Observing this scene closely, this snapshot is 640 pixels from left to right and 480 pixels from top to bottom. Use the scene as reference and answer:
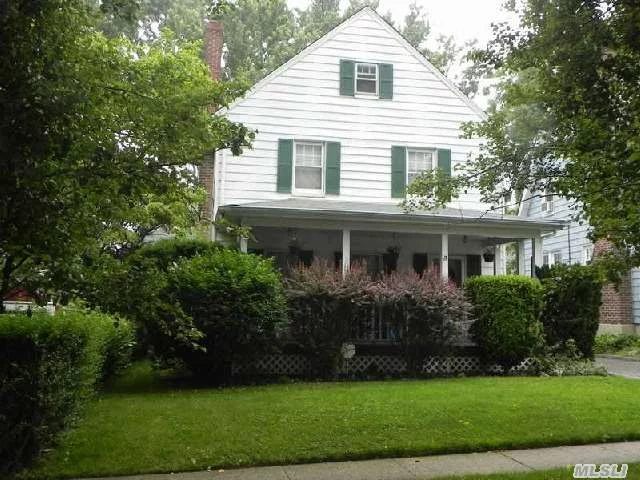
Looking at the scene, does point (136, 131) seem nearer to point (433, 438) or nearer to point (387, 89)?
point (433, 438)

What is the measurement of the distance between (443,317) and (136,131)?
796 centimetres

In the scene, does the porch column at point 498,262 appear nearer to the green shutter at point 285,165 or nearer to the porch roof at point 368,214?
the porch roof at point 368,214

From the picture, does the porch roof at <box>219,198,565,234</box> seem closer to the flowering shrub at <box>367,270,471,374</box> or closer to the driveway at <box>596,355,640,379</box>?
the flowering shrub at <box>367,270,471,374</box>

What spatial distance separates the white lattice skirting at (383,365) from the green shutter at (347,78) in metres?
7.61

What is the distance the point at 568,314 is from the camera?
12.6 meters

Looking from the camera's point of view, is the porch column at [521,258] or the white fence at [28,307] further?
the porch column at [521,258]

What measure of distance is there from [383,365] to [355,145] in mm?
6407

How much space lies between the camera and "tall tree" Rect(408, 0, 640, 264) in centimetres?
455

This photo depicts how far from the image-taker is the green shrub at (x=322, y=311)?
10922 mm

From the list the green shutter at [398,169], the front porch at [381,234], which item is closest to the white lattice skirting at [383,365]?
the front porch at [381,234]

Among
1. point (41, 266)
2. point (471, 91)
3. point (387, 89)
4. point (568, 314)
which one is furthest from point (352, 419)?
point (471, 91)

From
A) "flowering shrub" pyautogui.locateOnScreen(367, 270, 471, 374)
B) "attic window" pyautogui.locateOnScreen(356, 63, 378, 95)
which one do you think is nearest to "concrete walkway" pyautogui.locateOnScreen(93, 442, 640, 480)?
"flowering shrub" pyautogui.locateOnScreen(367, 270, 471, 374)

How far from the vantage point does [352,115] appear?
632 inches

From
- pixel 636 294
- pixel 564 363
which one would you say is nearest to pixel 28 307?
pixel 564 363
